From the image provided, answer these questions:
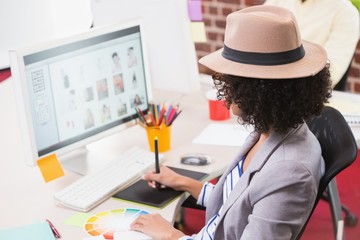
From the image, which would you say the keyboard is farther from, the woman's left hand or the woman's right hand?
the woman's left hand

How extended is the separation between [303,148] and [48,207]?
788 millimetres

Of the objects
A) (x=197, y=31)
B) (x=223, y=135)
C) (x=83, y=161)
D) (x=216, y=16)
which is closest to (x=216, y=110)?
(x=223, y=135)

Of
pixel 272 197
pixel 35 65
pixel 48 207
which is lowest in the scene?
pixel 48 207

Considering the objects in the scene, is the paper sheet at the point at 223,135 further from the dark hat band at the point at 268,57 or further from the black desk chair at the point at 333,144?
the dark hat band at the point at 268,57

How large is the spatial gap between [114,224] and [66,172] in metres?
0.40

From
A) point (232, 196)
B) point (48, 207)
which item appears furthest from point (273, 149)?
point (48, 207)

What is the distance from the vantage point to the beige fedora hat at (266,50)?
52.1 inches

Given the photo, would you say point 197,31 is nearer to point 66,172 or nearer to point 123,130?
point 123,130

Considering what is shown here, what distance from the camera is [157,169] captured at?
1801 millimetres

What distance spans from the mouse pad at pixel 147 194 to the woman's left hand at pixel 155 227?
11 centimetres

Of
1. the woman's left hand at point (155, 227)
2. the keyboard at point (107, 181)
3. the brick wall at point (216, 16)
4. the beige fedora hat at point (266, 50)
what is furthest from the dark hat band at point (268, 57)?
the brick wall at point (216, 16)

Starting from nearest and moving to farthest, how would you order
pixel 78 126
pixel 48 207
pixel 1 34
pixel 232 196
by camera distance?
pixel 232 196, pixel 48 207, pixel 78 126, pixel 1 34

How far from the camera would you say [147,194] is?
1.73 metres

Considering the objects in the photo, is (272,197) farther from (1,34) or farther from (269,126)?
(1,34)
